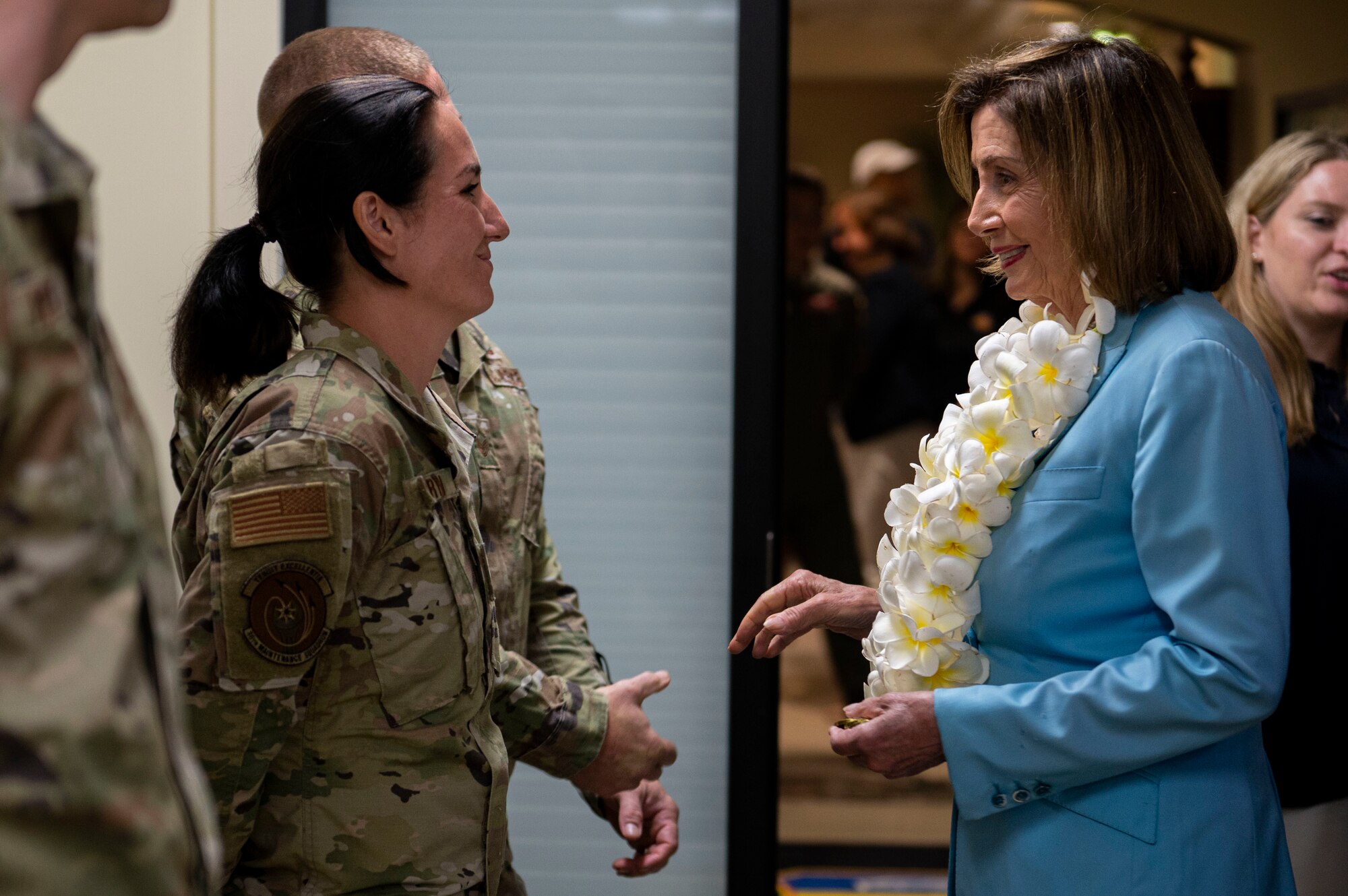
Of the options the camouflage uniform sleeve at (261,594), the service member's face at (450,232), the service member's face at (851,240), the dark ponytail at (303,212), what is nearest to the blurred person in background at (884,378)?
the service member's face at (851,240)

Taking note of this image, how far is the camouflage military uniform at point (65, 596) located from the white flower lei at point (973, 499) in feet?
3.01

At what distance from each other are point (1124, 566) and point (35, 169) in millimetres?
1089

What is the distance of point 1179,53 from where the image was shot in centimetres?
546

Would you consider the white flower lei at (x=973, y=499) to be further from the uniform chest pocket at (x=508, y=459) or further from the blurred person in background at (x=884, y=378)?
the blurred person in background at (x=884, y=378)

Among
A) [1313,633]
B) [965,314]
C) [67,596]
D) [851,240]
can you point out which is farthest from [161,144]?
[851,240]

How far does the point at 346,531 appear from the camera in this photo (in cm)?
125

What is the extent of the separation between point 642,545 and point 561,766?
81 centimetres

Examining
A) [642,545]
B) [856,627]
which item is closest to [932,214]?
[642,545]

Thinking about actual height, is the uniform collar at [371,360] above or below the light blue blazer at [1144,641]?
above

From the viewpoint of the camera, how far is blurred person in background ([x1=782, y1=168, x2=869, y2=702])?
5.75 meters

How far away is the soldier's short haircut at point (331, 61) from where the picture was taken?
181 centimetres

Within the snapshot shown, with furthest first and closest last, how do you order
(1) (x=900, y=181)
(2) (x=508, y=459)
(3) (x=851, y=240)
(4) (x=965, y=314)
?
(1) (x=900, y=181) → (3) (x=851, y=240) → (4) (x=965, y=314) → (2) (x=508, y=459)

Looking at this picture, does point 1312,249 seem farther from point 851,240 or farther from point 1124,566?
point 851,240

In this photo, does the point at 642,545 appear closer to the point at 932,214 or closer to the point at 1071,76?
the point at 1071,76
